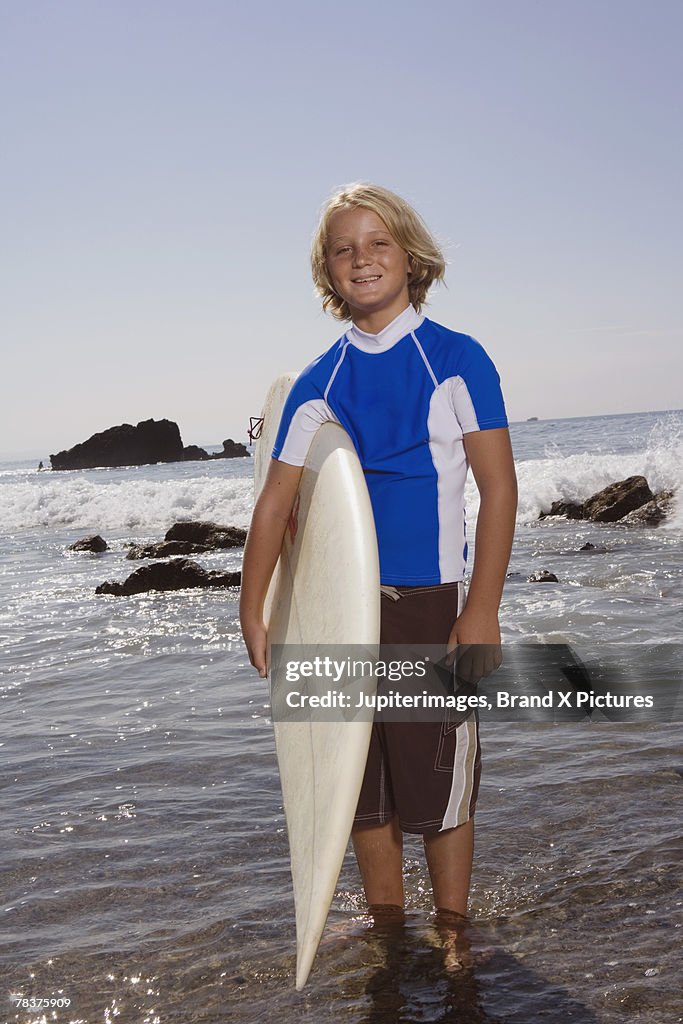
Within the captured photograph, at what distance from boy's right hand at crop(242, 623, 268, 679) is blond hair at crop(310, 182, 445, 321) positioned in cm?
87

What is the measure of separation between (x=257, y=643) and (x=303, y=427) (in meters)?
0.56

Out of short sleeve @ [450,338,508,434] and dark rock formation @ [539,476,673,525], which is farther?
dark rock formation @ [539,476,673,525]

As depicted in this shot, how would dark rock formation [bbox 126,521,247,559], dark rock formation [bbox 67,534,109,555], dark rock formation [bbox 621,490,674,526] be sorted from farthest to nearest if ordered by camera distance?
dark rock formation [bbox 67,534,109,555]
dark rock formation [bbox 621,490,674,526]
dark rock formation [bbox 126,521,247,559]

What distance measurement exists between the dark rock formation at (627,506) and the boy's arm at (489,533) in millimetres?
11172

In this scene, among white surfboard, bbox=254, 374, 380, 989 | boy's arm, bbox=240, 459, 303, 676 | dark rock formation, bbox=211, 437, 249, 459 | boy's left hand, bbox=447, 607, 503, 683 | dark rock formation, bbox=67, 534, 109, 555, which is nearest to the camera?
white surfboard, bbox=254, 374, 380, 989

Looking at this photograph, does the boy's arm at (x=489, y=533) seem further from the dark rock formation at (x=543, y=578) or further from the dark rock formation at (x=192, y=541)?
the dark rock formation at (x=192, y=541)

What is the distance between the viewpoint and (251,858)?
3117 millimetres

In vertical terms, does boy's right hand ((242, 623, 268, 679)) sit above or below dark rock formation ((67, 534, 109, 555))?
above

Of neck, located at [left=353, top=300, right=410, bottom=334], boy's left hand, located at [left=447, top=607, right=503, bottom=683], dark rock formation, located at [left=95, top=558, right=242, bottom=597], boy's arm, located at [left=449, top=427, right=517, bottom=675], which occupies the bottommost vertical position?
dark rock formation, located at [left=95, top=558, right=242, bottom=597]

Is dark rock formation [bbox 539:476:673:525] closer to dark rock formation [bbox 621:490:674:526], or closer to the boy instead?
dark rock formation [bbox 621:490:674:526]

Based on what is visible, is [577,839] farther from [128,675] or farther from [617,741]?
[128,675]

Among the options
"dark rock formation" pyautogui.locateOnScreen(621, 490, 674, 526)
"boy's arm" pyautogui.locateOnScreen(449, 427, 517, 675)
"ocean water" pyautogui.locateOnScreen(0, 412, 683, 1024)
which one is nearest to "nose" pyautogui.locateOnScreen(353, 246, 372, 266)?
"boy's arm" pyautogui.locateOnScreen(449, 427, 517, 675)

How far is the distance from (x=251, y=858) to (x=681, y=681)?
8.73 ft

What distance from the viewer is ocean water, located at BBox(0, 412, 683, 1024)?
2.28m
